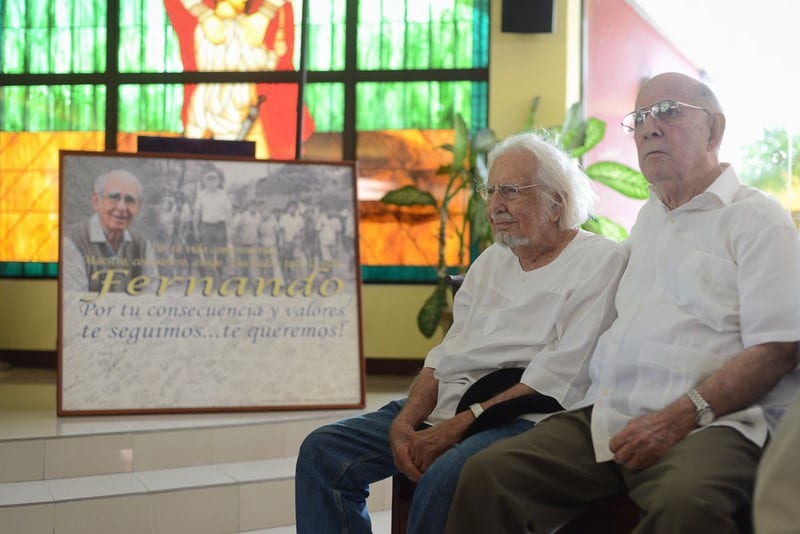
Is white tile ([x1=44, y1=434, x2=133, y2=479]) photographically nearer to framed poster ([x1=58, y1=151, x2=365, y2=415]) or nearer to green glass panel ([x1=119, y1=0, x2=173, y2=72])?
framed poster ([x1=58, y1=151, x2=365, y2=415])

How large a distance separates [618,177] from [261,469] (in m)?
2.64

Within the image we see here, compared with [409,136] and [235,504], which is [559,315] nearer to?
[235,504]

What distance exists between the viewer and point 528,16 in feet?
17.8

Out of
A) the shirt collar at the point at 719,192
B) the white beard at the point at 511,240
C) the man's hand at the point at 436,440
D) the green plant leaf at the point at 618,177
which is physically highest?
the green plant leaf at the point at 618,177

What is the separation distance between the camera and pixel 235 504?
353 cm

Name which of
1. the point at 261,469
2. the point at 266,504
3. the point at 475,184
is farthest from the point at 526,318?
the point at 475,184

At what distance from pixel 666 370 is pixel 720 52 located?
4048 millimetres

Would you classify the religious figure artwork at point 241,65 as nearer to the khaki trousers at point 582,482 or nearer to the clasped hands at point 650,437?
A: the khaki trousers at point 582,482

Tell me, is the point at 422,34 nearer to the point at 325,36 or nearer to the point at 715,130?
the point at 325,36

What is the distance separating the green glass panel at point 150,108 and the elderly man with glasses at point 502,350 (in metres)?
3.83

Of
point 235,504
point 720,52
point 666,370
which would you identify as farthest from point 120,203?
point 720,52

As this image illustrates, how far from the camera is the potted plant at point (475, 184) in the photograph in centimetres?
520

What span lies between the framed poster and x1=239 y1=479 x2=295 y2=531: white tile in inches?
22.9

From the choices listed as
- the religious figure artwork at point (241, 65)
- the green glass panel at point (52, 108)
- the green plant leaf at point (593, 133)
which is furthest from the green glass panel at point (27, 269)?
the green plant leaf at point (593, 133)
